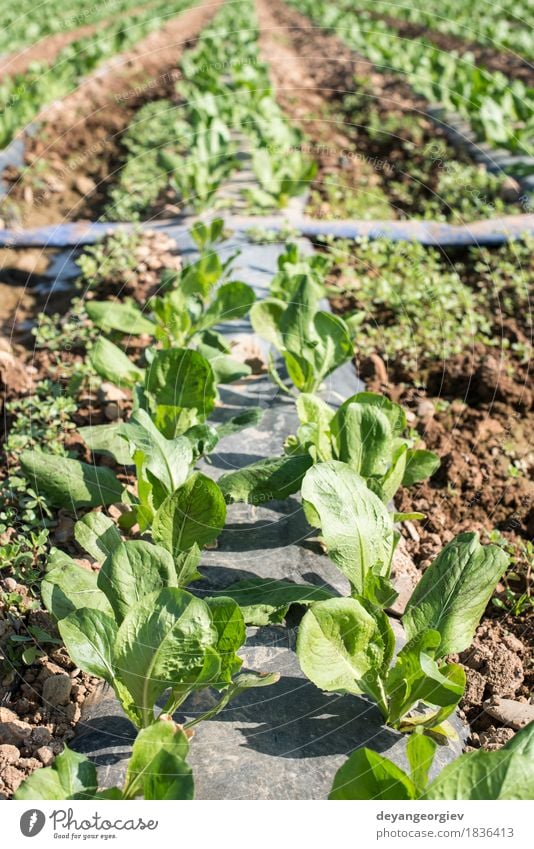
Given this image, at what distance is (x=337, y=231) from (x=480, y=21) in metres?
7.88

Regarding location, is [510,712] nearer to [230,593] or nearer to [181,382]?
[230,593]

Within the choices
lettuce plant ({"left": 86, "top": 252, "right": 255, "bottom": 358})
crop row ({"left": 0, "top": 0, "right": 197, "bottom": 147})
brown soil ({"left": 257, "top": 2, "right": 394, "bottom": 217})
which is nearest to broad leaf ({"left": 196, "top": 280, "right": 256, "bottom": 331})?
lettuce plant ({"left": 86, "top": 252, "right": 255, "bottom": 358})

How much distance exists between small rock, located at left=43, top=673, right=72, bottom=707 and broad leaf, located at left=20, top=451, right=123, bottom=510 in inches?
19.5

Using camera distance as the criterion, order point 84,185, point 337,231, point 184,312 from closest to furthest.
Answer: point 184,312 → point 337,231 → point 84,185

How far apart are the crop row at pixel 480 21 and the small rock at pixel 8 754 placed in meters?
7.23

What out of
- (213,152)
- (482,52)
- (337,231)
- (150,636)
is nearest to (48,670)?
(150,636)

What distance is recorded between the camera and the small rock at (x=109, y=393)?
2.74 metres

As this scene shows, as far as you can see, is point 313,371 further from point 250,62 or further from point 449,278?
point 250,62

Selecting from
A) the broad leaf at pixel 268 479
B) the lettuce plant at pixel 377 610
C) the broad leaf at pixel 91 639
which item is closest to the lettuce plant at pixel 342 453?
the broad leaf at pixel 268 479

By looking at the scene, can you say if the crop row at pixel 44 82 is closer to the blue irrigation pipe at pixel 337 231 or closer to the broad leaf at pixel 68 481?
the blue irrigation pipe at pixel 337 231

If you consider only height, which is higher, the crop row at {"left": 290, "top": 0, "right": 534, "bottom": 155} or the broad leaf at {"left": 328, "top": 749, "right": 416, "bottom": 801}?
the broad leaf at {"left": 328, "top": 749, "right": 416, "bottom": 801}

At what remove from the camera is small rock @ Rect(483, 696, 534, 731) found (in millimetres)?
1689

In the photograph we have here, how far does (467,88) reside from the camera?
602cm

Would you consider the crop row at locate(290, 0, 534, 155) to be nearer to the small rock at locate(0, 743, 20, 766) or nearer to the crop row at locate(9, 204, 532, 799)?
the crop row at locate(9, 204, 532, 799)
